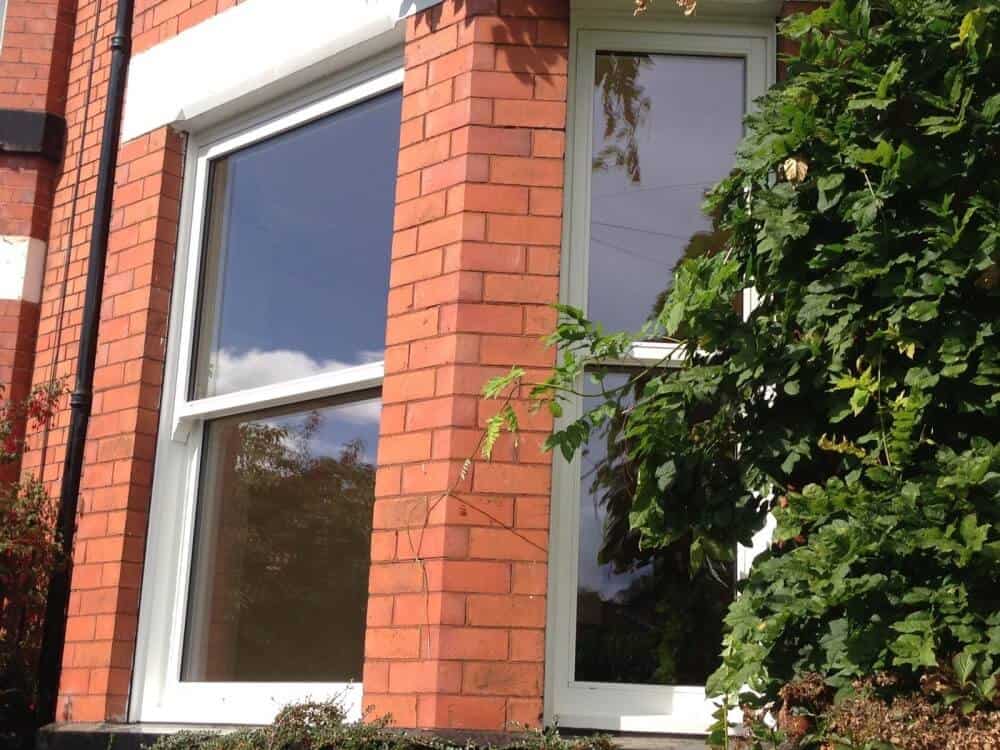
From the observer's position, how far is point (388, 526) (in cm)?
407

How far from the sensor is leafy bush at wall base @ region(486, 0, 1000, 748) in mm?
3057

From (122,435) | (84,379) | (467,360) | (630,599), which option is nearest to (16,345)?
(84,379)

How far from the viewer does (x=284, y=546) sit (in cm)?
470

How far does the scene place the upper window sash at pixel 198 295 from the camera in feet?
15.2

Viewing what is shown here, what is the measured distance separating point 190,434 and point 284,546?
610 mm

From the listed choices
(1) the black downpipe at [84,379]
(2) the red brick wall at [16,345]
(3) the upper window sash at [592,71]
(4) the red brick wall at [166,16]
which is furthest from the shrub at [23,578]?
(3) the upper window sash at [592,71]

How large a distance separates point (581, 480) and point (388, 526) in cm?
57

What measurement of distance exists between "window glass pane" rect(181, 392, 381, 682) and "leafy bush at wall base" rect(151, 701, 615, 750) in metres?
0.43

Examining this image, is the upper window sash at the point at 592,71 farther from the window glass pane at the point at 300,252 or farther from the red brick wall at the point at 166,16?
the red brick wall at the point at 166,16

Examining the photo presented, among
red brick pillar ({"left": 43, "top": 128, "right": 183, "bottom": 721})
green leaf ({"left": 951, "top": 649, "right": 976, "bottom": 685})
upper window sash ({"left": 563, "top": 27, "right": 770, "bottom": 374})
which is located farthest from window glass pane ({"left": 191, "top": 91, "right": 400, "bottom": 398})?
green leaf ({"left": 951, "top": 649, "right": 976, "bottom": 685})

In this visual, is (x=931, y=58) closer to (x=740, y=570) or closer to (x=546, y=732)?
(x=740, y=570)

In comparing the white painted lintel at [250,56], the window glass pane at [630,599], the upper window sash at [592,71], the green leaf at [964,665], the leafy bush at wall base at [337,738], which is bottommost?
the leafy bush at wall base at [337,738]

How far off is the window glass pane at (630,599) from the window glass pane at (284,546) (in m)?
0.78

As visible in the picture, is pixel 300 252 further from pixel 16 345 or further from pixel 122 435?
pixel 16 345
